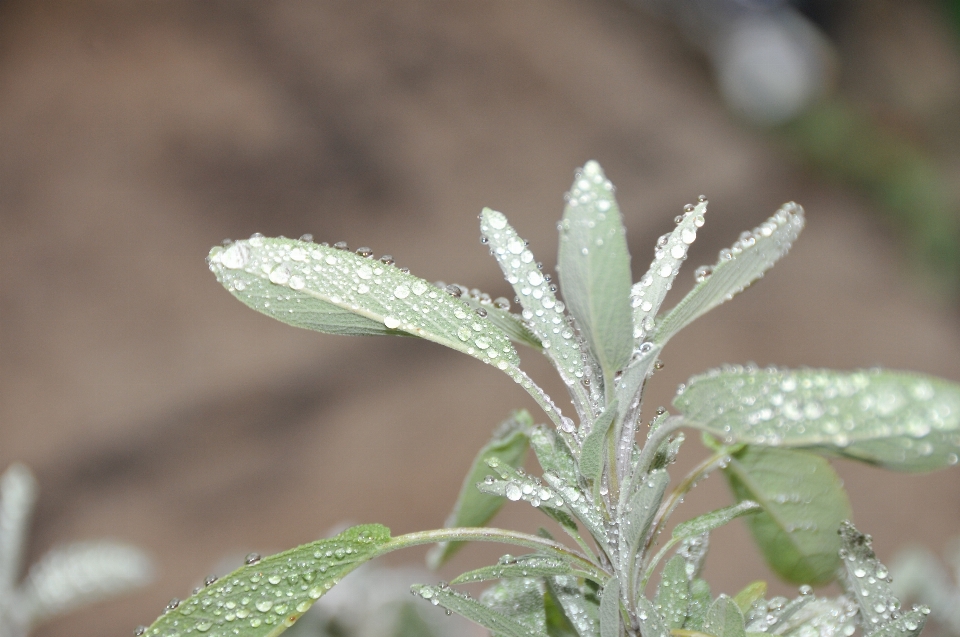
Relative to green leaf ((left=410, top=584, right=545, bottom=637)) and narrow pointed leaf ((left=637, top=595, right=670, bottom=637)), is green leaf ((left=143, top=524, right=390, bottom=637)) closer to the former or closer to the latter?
green leaf ((left=410, top=584, right=545, bottom=637))

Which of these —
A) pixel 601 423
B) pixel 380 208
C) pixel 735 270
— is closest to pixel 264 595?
pixel 601 423

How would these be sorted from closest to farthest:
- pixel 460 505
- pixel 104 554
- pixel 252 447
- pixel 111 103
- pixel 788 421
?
pixel 788 421 < pixel 460 505 < pixel 104 554 < pixel 252 447 < pixel 111 103

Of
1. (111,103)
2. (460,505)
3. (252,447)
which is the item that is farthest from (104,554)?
(111,103)

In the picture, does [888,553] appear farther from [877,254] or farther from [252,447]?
[252,447]

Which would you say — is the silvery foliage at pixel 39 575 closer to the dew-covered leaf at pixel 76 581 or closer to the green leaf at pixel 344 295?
the dew-covered leaf at pixel 76 581

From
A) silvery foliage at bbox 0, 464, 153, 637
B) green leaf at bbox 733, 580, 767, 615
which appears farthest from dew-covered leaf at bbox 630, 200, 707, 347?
silvery foliage at bbox 0, 464, 153, 637

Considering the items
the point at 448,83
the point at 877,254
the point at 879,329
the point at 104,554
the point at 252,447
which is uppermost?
the point at 448,83

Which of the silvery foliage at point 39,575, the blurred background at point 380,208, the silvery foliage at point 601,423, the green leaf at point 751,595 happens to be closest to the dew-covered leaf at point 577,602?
the silvery foliage at point 601,423
